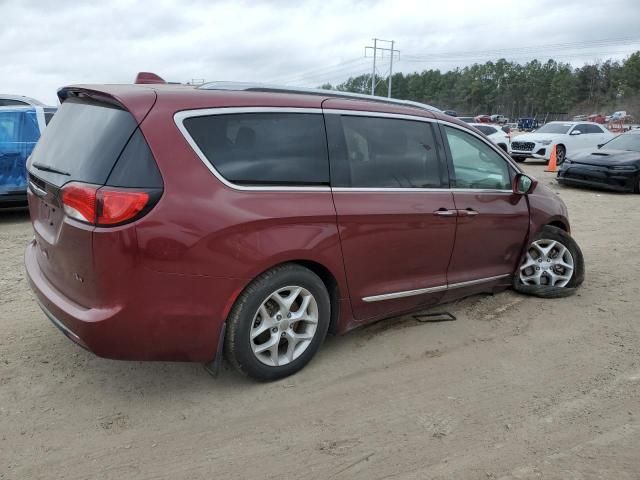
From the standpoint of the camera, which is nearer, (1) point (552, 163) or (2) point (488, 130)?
(1) point (552, 163)

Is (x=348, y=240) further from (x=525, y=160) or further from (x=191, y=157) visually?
(x=525, y=160)

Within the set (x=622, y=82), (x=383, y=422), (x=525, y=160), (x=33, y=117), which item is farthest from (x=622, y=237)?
(x=622, y=82)

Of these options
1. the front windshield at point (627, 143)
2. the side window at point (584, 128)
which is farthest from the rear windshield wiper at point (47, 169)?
the side window at point (584, 128)

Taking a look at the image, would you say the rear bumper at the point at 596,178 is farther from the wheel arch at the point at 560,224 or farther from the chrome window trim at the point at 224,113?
the chrome window trim at the point at 224,113

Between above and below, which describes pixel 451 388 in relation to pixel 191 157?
below

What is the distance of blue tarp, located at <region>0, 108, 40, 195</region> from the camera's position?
805 cm

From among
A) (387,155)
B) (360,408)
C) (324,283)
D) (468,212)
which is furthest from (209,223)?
(468,212)

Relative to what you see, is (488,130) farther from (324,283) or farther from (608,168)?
(324,283)

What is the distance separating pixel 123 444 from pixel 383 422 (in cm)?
137

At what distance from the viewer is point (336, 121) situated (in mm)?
3537

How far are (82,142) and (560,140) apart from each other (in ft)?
58.9

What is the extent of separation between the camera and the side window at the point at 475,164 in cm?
422

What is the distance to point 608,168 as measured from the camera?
40.6ft

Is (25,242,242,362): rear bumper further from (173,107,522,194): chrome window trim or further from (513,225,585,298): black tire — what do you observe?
(513,225,585,298): black tire
